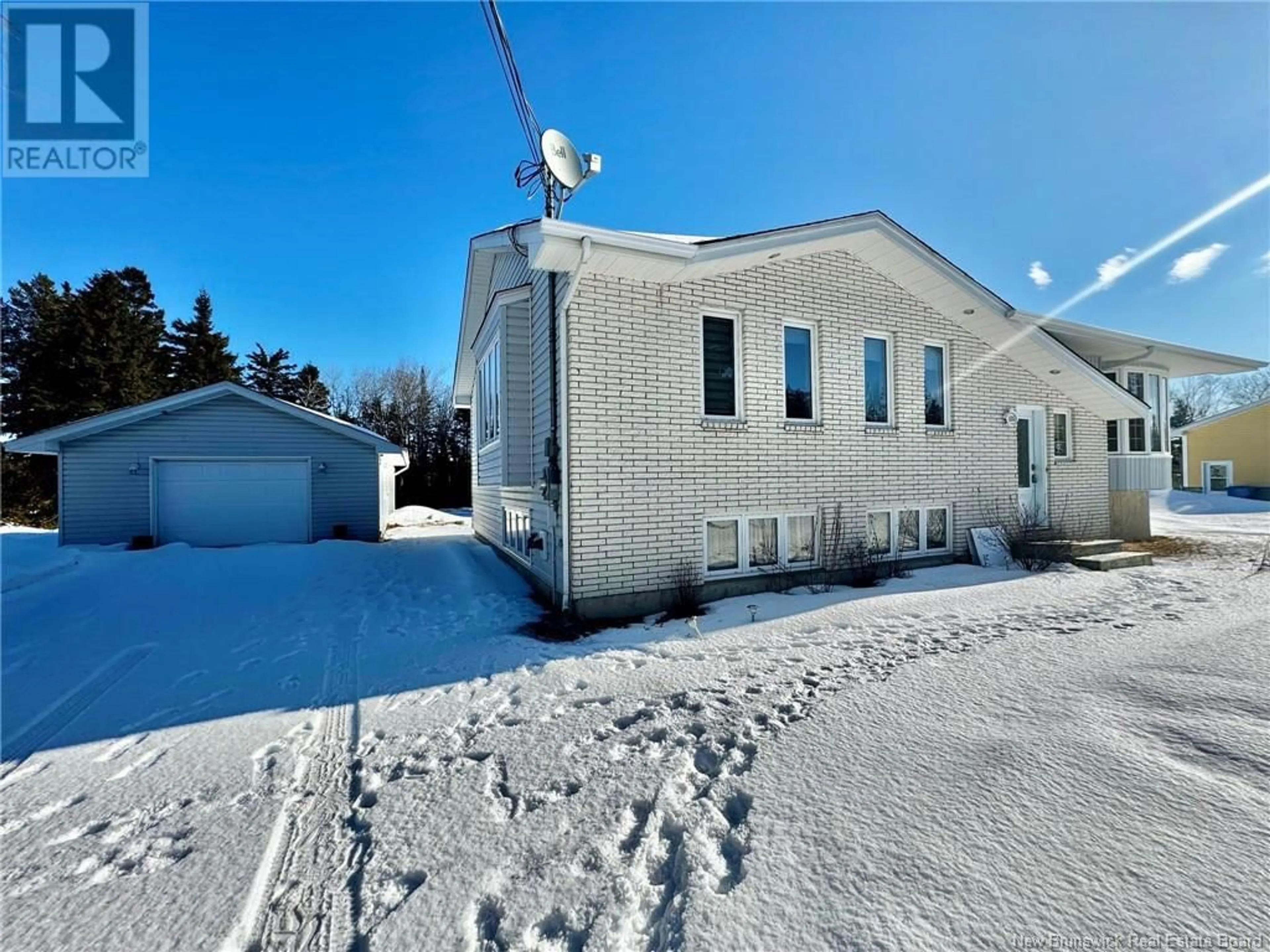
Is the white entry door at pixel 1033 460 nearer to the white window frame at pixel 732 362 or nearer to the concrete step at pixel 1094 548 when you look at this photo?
the concrete step at pixel 1094 548

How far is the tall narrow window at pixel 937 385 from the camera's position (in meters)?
9.04

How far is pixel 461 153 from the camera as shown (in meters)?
8.92

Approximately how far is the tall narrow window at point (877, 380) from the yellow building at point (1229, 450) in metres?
30.6

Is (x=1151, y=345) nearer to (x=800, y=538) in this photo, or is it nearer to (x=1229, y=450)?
(x=800, y=538)

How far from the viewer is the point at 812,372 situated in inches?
313

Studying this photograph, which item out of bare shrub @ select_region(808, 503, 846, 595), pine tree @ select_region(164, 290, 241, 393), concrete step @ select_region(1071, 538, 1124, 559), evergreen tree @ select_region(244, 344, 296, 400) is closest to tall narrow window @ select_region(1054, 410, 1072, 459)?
concrete step @ select_region(1071, 538, 1124, 559)

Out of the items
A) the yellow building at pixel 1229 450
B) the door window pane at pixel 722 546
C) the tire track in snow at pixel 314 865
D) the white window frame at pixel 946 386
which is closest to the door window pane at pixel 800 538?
the door window pane at pixel 722 546

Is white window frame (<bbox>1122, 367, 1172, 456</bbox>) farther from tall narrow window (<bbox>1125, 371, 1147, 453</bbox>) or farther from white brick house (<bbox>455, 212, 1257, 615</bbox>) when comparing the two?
white brick house (<bbox>455, 212, 1257, 615</bbox>)

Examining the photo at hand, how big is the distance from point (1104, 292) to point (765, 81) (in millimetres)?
8836

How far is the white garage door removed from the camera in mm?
12266

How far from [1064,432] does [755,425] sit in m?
7.94

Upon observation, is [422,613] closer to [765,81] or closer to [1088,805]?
[1088,805]

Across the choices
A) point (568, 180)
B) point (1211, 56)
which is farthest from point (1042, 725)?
point (1211, 56)

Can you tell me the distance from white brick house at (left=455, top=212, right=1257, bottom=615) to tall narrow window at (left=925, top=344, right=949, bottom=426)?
0.04 metres
